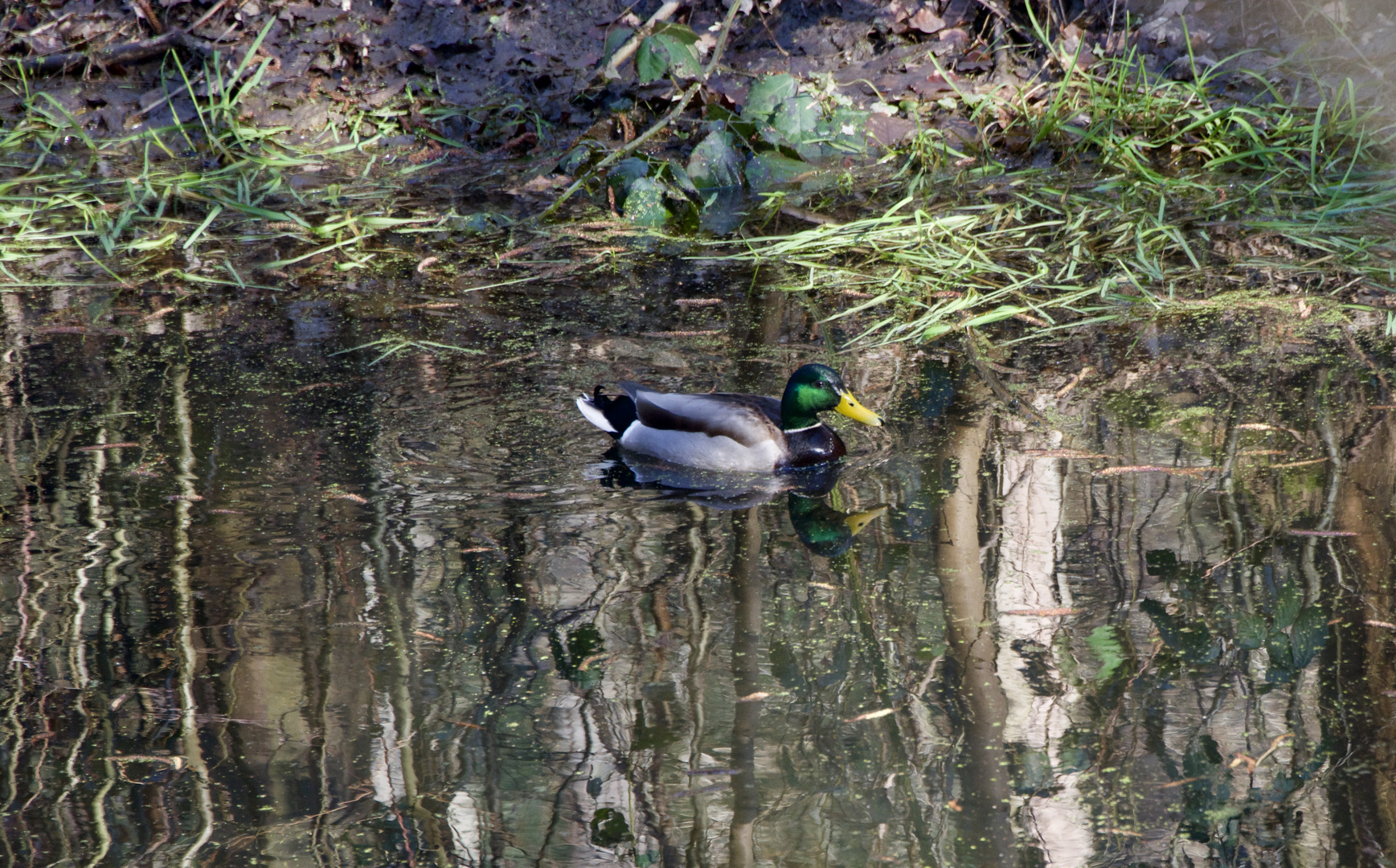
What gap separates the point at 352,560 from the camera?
369 cm

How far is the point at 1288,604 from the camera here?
Result: 324 cm

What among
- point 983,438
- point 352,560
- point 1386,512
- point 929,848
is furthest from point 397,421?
point 1386,512

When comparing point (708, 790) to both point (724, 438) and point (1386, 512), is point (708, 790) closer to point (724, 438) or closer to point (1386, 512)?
point (724, 438)

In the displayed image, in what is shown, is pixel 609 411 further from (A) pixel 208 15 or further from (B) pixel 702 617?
(A) pixel 208 15

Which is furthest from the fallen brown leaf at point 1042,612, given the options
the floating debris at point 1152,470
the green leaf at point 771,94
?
the green leaf at point 771,94

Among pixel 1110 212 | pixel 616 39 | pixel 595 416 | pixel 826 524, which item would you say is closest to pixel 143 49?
pixel 616 39

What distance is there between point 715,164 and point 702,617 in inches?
179

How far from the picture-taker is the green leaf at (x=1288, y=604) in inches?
125

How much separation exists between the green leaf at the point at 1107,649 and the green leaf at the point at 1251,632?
0.90 ft

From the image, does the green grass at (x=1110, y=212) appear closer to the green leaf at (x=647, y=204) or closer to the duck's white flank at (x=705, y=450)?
the green leaf at (x=647, y=204)

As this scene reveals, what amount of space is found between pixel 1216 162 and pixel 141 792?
5902 millimetres

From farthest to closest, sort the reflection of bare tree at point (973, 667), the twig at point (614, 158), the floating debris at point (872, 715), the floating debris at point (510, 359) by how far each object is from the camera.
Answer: the twig at point (614, 158), the floating debris at point (510, 359), the floating debris at point (872, 715), the reflection of bare tree at point (973, 667)

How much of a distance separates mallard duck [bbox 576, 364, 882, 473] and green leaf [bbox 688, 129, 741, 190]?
3.30 meters

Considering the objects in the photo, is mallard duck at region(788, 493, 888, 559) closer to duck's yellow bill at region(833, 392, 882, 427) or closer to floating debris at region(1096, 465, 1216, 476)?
duck's yellow bill at region(833, 392, 882, 427)
